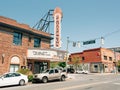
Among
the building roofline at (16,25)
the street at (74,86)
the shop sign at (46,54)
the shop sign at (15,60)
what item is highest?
the building roofline at (16,25)

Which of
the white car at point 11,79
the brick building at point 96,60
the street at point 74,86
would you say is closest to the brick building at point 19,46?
the white car at point 11,79

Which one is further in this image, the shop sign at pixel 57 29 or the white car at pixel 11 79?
the shop sign at pixel 57 29

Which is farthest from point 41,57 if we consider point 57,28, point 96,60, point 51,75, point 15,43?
point 96,60

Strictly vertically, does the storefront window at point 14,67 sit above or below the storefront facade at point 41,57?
below

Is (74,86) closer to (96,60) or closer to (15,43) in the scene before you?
(15,43)

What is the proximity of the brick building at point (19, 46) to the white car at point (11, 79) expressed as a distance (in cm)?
562

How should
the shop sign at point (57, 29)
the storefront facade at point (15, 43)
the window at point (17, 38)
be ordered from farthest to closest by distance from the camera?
1. the shop sign at point (57, 29)
2. the window at point (17, 38)
3. the storefront facade at point (15, 43)

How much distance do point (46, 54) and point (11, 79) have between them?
10.4 meters

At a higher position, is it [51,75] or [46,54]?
[46,54]

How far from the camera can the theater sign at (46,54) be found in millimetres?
28812

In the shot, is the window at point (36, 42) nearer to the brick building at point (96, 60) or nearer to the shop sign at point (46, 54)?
the shop sign at point (46, 54)

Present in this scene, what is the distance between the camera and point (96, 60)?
61.7 m

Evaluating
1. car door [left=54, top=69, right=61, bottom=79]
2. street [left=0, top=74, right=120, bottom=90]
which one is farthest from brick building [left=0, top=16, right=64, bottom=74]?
street [left=0, top=74, right=120, bottom=90]

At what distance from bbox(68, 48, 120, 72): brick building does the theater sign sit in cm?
3087
